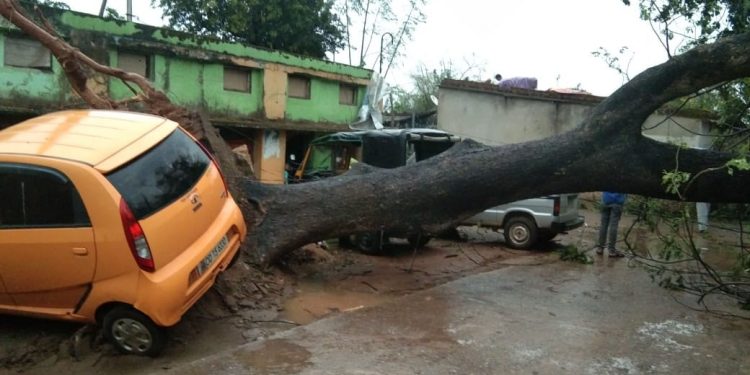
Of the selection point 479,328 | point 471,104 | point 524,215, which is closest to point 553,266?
point 524,215

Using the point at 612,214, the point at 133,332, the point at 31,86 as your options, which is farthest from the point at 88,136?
the point at 31,86

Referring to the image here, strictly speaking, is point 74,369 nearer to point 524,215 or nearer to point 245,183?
point 245,183

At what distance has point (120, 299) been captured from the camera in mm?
4395

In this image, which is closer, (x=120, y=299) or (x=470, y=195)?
(x=120, y=299)

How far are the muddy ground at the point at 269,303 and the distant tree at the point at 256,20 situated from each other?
16.6 metres

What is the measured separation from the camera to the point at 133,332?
182 inches

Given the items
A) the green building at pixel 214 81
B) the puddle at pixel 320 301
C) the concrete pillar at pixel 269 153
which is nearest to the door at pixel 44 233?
the puddle at pixel 320 301

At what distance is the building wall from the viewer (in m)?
18.6

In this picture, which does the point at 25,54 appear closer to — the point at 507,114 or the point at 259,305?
the point at 259,305

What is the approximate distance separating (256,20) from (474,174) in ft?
63.6

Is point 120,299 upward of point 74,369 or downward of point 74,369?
upward

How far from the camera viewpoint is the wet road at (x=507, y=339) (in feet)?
15.1

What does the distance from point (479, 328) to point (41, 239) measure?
3727mm

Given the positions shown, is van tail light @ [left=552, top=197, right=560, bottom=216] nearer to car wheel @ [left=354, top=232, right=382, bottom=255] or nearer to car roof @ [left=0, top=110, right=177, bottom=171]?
car wheel @ [left=354, top=232, right=382, bottom=255]
